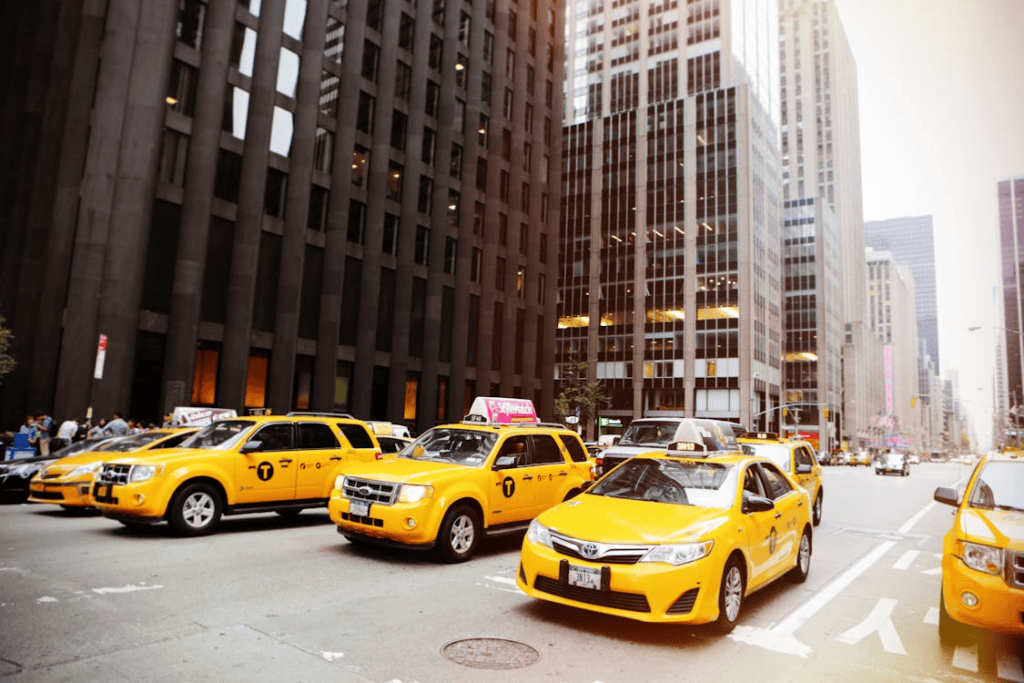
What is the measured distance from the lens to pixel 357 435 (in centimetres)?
1259

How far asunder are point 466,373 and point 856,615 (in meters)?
36.1

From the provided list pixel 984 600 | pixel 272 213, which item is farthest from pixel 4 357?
pixel 984 600

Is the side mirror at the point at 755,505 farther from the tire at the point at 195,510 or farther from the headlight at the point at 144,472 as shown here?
the headlight at the point at 144,472

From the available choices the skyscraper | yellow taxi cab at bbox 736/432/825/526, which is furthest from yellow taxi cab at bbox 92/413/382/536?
the skyscraper

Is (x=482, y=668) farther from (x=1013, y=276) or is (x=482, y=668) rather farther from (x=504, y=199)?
(x=1013, y=276)

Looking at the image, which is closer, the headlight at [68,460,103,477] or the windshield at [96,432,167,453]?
the headlight at [68,460,103,477]

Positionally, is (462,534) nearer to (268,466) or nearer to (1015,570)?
(268,466)

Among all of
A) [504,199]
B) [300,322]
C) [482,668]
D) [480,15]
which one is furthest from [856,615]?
[480,15]

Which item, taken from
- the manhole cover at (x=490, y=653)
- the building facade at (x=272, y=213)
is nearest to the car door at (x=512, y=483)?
the manhole cover at (x=490, y=653)

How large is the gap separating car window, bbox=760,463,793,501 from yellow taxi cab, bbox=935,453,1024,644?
1889 millimetres

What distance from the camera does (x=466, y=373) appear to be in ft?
139

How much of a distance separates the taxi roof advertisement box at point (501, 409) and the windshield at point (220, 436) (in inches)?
678

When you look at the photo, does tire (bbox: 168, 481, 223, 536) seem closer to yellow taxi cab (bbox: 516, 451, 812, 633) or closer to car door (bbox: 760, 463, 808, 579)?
yellow taxi cab (bbox: 516, 451, 812, 633)

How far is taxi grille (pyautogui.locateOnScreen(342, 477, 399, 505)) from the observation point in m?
8.29
